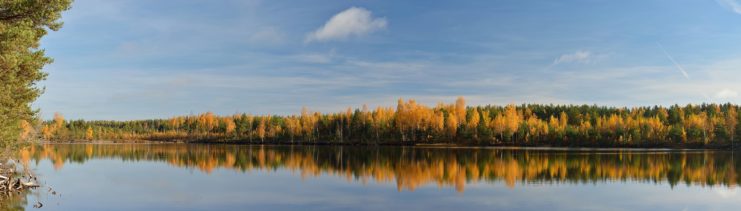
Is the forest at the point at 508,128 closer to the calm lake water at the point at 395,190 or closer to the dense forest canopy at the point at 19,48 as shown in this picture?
the calm lake water at the point at 395,190

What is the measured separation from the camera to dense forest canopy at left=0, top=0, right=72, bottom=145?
20969 mm

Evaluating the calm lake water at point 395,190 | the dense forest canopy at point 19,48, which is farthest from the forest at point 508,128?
the dense forest canopy at point 19,48

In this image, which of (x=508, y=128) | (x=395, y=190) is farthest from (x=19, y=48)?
(x=508, y=128)

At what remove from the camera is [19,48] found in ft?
75.3

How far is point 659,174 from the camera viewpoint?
47.9m

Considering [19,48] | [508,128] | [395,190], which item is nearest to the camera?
[19,48]

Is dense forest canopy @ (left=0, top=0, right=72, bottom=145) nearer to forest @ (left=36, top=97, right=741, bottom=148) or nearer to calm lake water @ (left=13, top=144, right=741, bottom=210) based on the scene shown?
calm lake water @ (left=13, top=144, right=741, bottom=210)

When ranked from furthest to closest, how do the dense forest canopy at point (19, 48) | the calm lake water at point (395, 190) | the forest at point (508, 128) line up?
1. the forest at point (508, 128)
2. the calm lake water at point (395, 190)
3. the dense forest canopy at point (19, 48)

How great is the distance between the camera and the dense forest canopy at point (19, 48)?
2097cm

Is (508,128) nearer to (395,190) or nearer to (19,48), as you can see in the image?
(395,190)

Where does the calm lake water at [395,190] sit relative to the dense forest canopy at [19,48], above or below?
below

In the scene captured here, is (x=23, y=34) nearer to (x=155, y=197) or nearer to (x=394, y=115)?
(x=155, y=197)

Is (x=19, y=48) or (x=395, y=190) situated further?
(x=395, y=190)

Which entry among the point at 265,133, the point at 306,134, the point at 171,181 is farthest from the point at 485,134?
the point at 171,181
